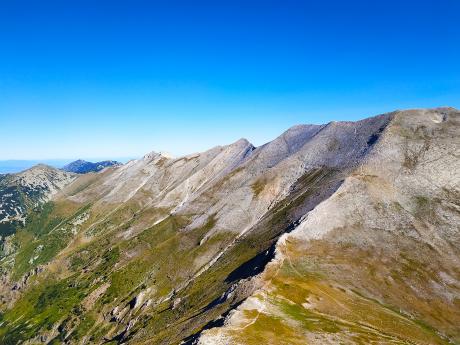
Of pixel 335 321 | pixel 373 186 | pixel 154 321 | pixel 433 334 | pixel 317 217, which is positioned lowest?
pixel 154 321

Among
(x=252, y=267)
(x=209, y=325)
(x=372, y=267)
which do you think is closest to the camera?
(x=209, y=325)

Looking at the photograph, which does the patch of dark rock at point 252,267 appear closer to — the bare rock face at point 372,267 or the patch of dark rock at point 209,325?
the bare rock face at point 372,267

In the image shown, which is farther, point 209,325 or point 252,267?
point 252,267

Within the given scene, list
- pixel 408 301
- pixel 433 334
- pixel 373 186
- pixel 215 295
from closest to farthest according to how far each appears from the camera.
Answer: pixel 433 334 < pixel 408 301 < pixel 215 295 < pixel 373 186

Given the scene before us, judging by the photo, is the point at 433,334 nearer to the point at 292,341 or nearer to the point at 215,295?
the point at 292,341

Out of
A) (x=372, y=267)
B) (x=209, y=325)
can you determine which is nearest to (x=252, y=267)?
(x=372, y=267)

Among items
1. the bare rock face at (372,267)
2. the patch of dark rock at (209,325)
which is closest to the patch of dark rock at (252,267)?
the bare rock face at (372,267)

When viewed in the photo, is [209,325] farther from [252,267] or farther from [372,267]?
[372,267]

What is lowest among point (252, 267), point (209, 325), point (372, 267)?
point (209, 325)

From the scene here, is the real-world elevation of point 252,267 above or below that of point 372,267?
below

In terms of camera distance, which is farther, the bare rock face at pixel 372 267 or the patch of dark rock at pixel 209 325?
the bare rock face at pixel 372 267

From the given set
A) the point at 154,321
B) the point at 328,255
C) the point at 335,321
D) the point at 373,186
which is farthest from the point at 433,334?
the point at 154,321
